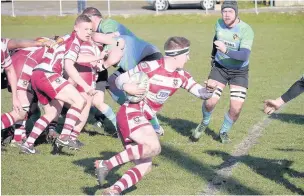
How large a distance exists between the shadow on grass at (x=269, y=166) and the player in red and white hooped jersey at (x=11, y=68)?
263cm

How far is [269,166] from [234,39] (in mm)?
2273

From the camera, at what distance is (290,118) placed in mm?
11586

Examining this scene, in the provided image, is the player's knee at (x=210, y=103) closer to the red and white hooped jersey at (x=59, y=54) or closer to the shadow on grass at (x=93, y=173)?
the shadow on grass at (x=93, y=173)

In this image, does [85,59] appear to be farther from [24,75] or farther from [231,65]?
[231,65]

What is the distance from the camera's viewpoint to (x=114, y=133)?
35.0 ft

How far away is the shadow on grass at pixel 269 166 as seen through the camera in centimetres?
789

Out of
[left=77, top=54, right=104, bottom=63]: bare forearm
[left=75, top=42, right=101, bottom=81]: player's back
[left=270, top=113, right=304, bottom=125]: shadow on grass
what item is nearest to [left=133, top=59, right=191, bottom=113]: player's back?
[left=77, top=54, right=104, bottom=63]: bare forearm

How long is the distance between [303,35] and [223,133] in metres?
15.3

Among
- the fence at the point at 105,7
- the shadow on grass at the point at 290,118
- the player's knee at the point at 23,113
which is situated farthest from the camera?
the fence at the point at 105,7

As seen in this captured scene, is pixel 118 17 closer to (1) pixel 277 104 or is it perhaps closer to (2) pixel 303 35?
(2) pixel 303 35

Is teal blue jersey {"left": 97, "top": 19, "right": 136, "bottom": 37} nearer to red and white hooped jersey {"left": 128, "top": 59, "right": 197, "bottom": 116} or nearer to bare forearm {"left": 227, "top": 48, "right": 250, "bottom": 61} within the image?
bare forearm {"left": 227, "top": 48, "right": 250, "bottom": 61}

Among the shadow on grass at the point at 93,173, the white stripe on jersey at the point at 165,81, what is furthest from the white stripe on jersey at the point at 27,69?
the white stripe on jersey at the point at 165,81

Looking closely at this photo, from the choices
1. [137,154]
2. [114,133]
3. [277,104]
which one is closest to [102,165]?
[137,154]

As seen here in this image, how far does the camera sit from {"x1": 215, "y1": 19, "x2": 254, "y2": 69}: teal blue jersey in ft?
32.7
